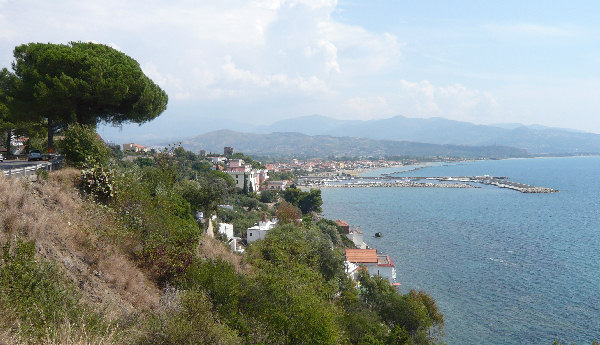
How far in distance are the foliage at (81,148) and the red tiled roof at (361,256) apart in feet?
57.1

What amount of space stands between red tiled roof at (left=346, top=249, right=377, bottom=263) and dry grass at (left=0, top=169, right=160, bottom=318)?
17.8 m

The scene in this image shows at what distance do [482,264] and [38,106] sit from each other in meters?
27.2

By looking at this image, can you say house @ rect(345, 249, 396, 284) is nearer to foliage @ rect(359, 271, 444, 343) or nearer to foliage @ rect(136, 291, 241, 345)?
foliage @ rect(359, 271, 444, 343)

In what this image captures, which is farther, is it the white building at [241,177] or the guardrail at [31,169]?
the white building at [241,177]

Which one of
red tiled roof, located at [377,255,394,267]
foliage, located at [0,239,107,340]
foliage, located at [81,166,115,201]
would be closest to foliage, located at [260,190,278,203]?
red tiled roof, located at [377,255,394,267]

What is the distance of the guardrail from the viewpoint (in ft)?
27.4

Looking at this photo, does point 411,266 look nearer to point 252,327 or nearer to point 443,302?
point 443,302

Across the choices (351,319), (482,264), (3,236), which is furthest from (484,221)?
(3,236)

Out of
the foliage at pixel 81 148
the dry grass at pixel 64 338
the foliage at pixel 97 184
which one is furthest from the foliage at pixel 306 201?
the dry grass at pixel 64 338

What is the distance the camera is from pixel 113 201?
32.0 ft

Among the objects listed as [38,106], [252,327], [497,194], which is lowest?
[497,194]

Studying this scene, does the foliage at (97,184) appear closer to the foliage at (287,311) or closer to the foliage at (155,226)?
the foliage at (155,226)

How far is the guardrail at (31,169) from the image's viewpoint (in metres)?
8.34

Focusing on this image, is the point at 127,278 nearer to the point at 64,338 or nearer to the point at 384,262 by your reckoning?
the point at 64,338
